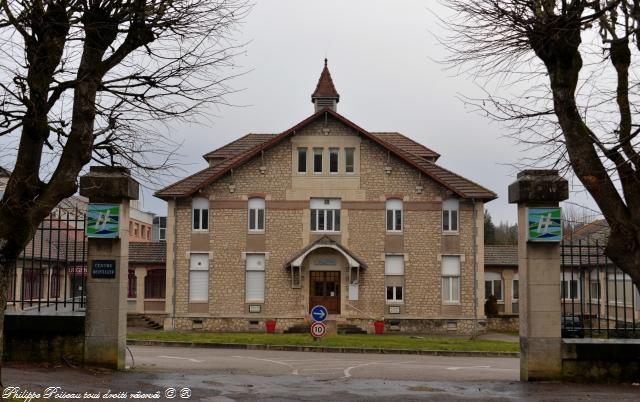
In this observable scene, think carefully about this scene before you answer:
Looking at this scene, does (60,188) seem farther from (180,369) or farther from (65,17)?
(180,369)

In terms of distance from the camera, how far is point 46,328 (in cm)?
1362

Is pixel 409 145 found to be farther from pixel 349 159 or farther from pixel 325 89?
pixel 349 159

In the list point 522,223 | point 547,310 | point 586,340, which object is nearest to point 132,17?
point 522,223

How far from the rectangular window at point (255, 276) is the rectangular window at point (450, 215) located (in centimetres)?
857

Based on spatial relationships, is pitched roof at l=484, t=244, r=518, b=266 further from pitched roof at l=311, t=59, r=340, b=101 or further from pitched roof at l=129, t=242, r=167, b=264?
pitched roof at l=129, t=242, r=167, b=264

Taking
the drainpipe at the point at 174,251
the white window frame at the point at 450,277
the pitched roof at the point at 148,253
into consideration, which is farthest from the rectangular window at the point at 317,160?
the pitched roof at the point at 148,253

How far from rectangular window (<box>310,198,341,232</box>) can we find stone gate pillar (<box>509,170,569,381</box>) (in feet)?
72.6

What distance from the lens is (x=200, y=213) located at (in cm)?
3550

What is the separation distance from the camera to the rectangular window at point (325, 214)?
35500 millimetres

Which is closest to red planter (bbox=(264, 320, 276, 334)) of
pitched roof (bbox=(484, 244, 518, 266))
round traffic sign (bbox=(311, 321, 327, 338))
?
round traffic sign (bbox=(311, 321, 327, 338))

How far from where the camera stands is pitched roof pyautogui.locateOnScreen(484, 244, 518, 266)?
41.1 meters

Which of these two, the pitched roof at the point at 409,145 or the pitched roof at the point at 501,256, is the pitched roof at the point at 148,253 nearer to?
the pitched roof at the point at 409,145

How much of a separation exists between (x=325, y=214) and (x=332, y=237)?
3.70 ft

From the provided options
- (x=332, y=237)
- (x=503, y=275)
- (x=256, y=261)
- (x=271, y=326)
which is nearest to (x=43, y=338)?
(x=271, y=326)
